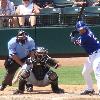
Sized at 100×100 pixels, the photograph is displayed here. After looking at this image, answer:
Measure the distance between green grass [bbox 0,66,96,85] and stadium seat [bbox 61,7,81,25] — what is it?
189 cm

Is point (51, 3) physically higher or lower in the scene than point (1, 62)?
higher

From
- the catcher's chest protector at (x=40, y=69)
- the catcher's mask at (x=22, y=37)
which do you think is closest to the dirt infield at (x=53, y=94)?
the catcher's chest protector at (x=40, y=69)

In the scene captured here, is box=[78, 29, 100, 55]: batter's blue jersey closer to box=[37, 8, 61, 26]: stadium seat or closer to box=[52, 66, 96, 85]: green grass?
box=[52, 66, 96, 85]: green grass

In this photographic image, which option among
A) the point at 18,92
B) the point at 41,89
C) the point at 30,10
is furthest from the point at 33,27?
the point at 18,92

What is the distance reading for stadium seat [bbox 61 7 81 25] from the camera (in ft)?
52.8

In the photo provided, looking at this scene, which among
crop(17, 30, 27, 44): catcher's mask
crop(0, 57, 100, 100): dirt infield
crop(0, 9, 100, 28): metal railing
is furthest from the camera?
crop(0, 9, 100, 28): metal railing

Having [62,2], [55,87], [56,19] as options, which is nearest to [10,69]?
[55,87]

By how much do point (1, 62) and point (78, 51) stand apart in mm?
2816

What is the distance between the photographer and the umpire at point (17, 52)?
10539mm

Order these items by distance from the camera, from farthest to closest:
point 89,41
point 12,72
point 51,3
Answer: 1. point 51,3
2. point 12,72
3. point 89,41

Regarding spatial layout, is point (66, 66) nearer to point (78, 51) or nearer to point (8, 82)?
point (78, 51)

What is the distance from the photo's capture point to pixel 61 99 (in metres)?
8.55

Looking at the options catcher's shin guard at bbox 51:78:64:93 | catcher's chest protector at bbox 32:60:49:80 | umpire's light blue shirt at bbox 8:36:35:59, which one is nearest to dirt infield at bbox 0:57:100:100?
catcher's shin guard at bbox 51:78:64:93

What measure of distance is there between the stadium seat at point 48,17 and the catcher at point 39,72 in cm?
593
